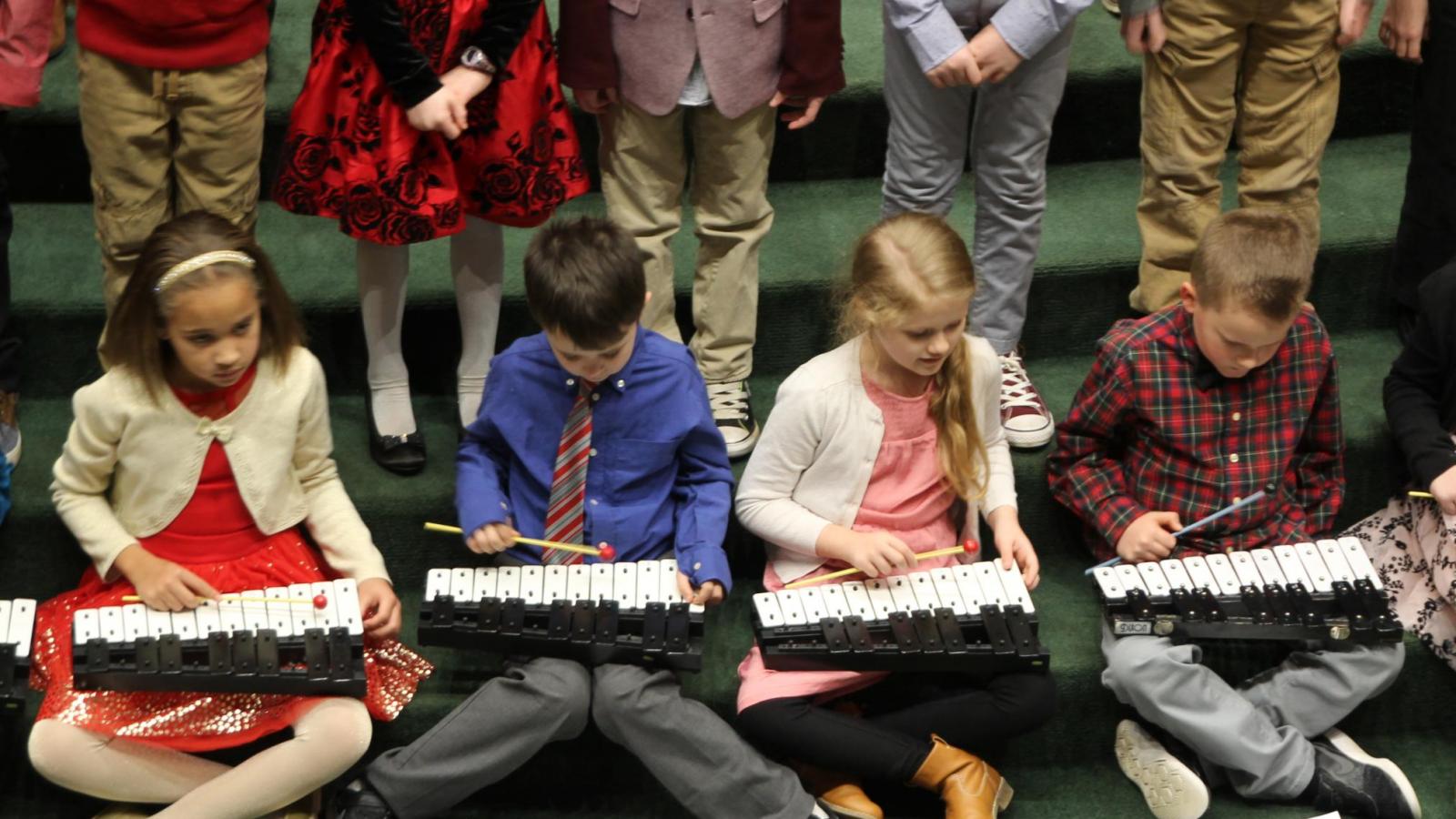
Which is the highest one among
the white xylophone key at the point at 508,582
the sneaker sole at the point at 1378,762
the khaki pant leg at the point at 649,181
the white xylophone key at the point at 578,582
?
the khaki pant leg at the point at 649,181

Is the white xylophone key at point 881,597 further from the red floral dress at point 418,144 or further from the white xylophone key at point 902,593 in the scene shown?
the red floral dress at point 418,144

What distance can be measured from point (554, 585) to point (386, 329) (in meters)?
0.71

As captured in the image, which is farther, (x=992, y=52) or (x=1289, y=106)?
(x=1289, y=106)

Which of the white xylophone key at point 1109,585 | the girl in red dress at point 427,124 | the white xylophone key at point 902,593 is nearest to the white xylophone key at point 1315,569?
the white xylophone key at point 1109,585

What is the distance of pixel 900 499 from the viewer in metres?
3.19

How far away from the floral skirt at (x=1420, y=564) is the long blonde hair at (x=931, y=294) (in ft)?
2.78

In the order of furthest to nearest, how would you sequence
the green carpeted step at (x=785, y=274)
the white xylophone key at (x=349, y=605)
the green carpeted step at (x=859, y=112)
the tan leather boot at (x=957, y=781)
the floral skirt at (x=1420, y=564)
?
the green carpeted step at (x=859, y=112), the green carpeted step at (x=785, y=274), the floral skirt at (x=1420, y=564), the tan leather boot at (x=957, y=781), the white xylophone key at (x=349, y=605)

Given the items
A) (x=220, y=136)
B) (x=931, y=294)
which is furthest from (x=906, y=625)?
(x=220, y=136)

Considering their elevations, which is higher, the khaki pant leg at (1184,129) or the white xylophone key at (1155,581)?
the khaki pant leg at (1184,129)

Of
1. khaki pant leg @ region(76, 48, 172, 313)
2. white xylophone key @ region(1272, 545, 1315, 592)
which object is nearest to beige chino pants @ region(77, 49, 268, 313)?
khaki pant leg @ region(76, 48, 172, 313)

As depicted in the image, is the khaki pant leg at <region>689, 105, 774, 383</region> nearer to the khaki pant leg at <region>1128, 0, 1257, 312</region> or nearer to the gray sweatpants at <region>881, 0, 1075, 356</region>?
the gray sweatpants at <region>881, 0, 1075, 356</region>

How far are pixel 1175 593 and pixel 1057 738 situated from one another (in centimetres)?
41

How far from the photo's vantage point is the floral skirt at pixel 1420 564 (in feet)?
10.8

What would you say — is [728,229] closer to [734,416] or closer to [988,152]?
[734,416]
